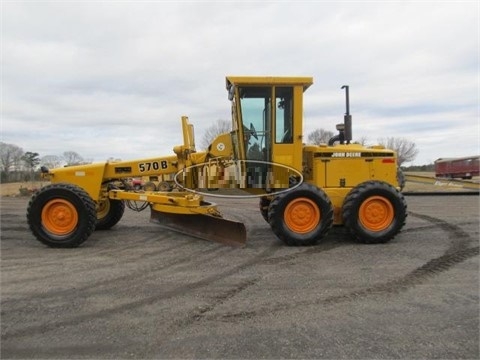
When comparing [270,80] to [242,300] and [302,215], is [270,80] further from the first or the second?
[242,300]

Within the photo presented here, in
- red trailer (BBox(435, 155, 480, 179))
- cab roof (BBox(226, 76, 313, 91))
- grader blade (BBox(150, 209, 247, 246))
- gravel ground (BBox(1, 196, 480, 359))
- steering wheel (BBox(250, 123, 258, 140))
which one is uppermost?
cab roof (BBox(226, 76, 313, 91))

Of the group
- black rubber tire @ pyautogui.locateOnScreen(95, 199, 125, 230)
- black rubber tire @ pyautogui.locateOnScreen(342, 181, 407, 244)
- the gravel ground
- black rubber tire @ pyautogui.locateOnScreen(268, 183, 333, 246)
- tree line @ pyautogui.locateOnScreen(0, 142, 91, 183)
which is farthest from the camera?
tree line @ pyautogui.locateOnScreen(0, 142, 91, 183)

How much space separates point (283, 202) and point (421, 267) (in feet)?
8.47

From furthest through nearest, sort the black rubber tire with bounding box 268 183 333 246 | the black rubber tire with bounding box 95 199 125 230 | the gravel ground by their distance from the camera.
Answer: the black rubber tire with bounding box 95 199 125 230 → the black rubber tire with bounding box 268 183 333 246 → the gravel ground

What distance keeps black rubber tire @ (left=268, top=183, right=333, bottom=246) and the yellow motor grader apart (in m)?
0.02

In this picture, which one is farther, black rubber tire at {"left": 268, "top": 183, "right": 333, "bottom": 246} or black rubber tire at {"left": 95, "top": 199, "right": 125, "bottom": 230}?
black rubber tire at {"left": 95, "top": 199, "right": 125, "bottom": 230}

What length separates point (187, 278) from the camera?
18.9 feet

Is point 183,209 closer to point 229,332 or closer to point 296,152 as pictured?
point 296,152

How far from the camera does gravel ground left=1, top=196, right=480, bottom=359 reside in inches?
147

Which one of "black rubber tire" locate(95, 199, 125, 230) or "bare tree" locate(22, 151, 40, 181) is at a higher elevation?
"bare tree" locate(22, 151, 40, 181)

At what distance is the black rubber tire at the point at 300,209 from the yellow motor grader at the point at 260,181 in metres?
0.02

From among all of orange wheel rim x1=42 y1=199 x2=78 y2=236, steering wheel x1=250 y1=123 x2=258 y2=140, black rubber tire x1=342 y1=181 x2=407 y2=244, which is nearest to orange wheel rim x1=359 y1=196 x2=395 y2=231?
black rubber tire x1=342 y1=181 x2=407 y2=244

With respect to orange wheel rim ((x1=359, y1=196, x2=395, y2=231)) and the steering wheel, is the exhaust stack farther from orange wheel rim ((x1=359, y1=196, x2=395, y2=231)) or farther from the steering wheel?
the steering wheel

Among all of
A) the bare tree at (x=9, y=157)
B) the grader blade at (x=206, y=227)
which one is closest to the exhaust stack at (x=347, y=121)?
the grader blade at (x=206, y=227)
